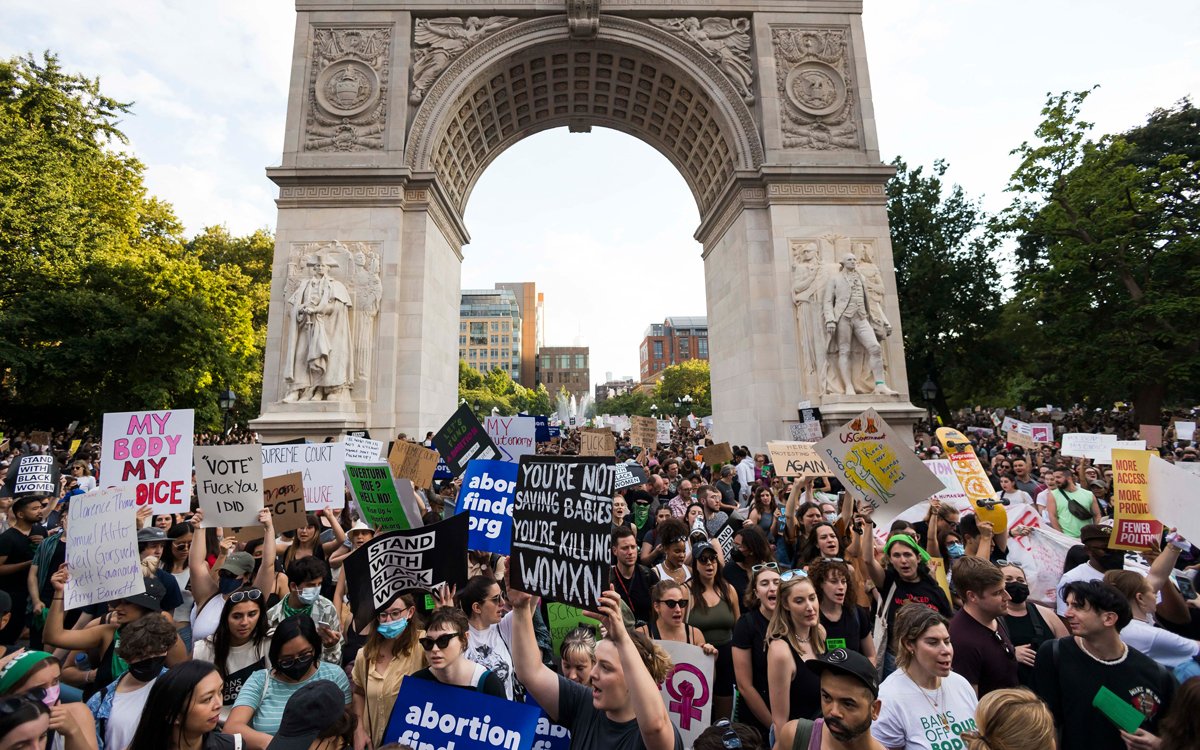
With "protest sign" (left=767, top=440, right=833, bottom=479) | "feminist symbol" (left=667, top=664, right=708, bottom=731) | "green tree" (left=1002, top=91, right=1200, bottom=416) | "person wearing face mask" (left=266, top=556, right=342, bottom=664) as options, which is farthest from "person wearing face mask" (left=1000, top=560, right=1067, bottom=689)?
"green tree" (left=1002, top=91, right=1200, bottom=416)

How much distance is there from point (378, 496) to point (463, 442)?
2.27 metres

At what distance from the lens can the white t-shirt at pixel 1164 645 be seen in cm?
359

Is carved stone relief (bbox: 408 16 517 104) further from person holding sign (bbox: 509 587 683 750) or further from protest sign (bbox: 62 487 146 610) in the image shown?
person holding sign (bbox: 509 587 683 750)

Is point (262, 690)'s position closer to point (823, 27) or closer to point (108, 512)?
point (108, 512)

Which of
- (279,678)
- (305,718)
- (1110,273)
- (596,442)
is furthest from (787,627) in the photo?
(1110,273)

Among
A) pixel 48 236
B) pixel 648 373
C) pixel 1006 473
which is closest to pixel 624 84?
pixel 1006 473

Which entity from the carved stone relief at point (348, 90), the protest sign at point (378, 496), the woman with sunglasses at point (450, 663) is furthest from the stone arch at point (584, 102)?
the woman with sunglasses at point (450, 663)

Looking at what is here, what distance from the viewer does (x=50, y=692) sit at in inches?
108

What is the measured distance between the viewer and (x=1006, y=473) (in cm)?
1037

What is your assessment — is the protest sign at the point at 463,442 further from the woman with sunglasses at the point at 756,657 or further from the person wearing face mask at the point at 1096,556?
the person wearing face mask at the point at 1096,556

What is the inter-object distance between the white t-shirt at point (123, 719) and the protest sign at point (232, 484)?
8.09 ft

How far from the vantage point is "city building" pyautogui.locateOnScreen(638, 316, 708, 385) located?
139 metres

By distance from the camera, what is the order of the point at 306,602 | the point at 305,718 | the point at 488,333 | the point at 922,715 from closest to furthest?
the point at 305,718 < the point at 922,715 < the point at 306,602 < the point at 488,333

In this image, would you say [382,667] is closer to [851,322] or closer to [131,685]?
[131,685]
